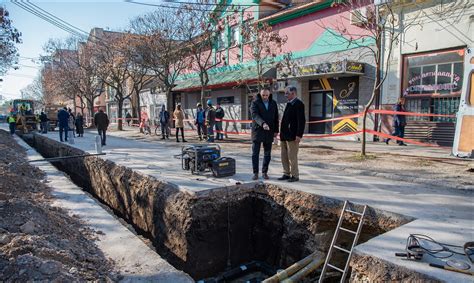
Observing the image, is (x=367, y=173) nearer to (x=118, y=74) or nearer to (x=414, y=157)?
(x=414, y=157)

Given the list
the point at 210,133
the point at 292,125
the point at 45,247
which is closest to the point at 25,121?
the point at 210,133

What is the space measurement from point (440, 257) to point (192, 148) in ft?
16.9

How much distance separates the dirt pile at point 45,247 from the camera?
286 cm

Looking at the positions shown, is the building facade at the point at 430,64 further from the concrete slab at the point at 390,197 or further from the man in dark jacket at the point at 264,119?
the man in dark jacket at the point at 264,119

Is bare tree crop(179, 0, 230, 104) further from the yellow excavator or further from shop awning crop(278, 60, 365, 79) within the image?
the yellow excavator

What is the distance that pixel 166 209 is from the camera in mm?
6113

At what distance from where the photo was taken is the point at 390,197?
17.9 feet

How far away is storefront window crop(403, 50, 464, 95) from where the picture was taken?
11.3m

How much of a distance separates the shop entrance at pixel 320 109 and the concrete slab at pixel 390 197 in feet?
25.5

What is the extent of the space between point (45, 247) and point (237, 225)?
3379 mm

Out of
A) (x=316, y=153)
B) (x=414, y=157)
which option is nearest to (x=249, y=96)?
(x=316, y=153)

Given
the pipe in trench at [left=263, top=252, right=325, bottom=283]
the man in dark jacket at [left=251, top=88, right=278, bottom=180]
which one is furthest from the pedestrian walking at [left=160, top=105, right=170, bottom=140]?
the pipe in trench at [left=263, top=252, right=325, bottom=283]

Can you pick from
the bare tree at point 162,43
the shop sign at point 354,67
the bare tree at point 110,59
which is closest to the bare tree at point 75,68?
the bare tree at point 110,59

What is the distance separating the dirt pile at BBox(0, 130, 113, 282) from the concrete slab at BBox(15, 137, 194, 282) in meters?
0.15
